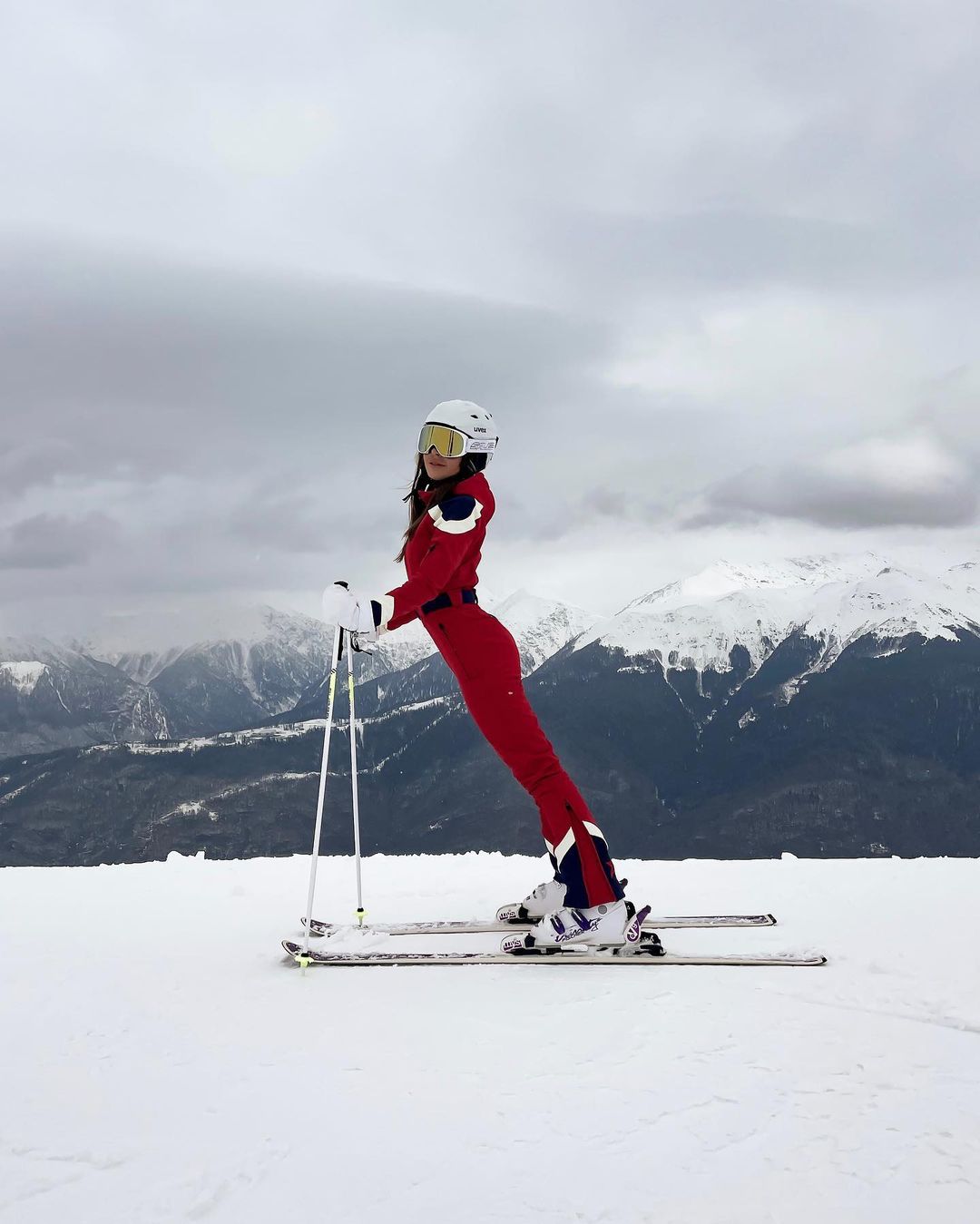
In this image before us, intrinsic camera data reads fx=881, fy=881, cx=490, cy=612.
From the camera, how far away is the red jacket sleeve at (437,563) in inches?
203

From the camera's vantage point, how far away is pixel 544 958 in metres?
4.73

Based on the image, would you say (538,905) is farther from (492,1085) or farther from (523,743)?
(492,1085)

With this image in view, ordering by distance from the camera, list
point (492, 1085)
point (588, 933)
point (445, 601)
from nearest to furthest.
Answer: point (492, 1085), point (588, 933), point (445, 601)

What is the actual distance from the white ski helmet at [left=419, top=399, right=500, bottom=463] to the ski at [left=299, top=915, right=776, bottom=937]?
2.98 m

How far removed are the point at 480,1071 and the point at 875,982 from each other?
203 centimetres

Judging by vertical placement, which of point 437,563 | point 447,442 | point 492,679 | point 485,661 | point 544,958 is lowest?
point 544,958

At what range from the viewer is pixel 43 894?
6562 millimetres

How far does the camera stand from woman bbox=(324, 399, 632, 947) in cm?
502

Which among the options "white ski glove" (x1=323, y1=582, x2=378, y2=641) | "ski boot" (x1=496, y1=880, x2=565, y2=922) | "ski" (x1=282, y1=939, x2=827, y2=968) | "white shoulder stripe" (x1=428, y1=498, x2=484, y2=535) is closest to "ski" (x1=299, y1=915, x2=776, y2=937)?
"ski boot" (x1=496, y1=880, x2=565, y2=922)

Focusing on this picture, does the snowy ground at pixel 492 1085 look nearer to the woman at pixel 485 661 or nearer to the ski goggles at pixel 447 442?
the woman at pixel 485 661

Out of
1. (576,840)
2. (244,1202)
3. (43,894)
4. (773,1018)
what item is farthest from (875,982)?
(43,894)

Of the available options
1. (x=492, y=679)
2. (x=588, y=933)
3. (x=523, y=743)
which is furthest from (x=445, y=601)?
(x=588, y=933)

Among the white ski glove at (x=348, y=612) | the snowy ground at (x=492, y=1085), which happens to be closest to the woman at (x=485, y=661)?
the white ski glove at (x=348, y=612)

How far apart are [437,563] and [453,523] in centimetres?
27
